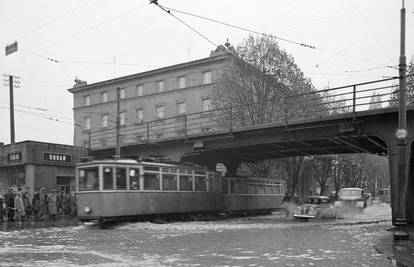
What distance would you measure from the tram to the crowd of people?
375 cm

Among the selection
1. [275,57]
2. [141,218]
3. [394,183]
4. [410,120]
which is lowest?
[141,218]

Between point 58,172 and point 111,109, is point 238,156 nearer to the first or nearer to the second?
point 58,172

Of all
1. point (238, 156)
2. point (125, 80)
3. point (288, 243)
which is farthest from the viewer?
point (125, 80)

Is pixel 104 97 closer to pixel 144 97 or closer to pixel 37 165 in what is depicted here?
pixel 144 97

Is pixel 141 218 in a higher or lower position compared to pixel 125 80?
lower

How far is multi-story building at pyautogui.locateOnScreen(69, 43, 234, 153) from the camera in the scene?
207ft

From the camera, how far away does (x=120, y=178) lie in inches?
941

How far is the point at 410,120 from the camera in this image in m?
22.5

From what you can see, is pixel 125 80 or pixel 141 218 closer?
pixel 141 218

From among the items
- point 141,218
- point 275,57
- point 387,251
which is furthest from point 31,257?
point 275,57

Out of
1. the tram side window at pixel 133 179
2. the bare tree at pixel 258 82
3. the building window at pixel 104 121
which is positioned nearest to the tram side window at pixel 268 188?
the bare tree at pixel 258 82

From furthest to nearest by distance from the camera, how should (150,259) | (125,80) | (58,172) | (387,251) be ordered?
(125,80)
(58,172)
(387,251)
(150,259)

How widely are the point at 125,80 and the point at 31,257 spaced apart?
200 feet

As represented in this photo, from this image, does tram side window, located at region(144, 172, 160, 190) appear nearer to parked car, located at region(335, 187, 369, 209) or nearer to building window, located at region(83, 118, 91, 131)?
parked car, located at region(335, 187, 369, 209)
